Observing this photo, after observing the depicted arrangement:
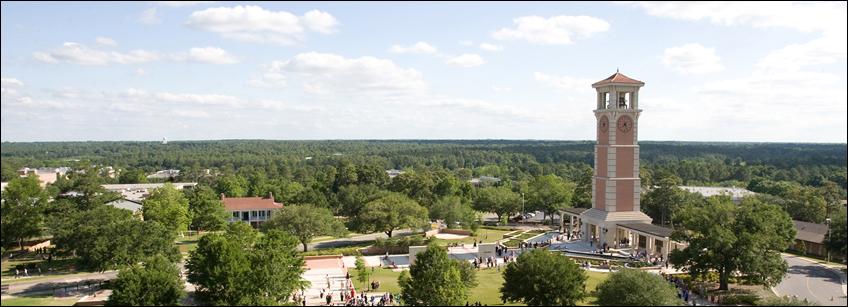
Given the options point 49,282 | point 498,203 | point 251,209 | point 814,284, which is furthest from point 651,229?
point 251,209

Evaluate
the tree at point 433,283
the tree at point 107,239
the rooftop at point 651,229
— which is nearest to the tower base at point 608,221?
the rooftop at point 651,229

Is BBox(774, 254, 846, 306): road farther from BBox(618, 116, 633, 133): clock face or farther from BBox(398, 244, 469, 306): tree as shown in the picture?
BBox(398, 244, 469, 306): tree

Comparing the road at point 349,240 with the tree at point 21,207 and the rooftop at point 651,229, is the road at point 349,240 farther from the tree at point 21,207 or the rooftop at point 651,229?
the tree at point 21,207

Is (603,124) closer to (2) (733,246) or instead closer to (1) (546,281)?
(2) (733,246)

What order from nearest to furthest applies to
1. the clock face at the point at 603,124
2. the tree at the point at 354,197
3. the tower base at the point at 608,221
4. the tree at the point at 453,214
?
the tower base at the point at 608,221
the clock face at the point at 603,124
the tree at the point at 453,214
the tree at the point at 354,197

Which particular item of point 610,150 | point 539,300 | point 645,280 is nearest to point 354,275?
point 539,300

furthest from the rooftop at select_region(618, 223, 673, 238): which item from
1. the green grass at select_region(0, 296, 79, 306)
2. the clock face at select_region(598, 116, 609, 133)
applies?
the green grass at select_region(0, 296, 79, 306)

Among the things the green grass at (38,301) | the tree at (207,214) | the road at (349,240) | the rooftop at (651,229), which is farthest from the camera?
the tree at (207,214)

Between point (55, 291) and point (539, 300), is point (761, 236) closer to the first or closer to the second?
point (539, 300)
